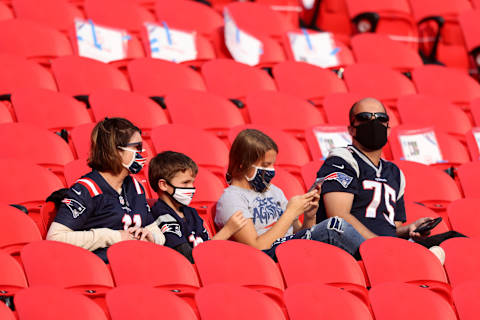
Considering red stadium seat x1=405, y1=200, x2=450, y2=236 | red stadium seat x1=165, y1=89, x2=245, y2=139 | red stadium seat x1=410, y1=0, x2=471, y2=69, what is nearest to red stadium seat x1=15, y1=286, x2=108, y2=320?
red stadium seat x1=405, y1=200, x2=450, y2=236

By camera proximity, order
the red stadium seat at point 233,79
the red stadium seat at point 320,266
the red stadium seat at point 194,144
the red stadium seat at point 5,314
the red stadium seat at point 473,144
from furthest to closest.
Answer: the red stadium seat at point 233,79, the red stadium seat at point 473,144, the red stadium seat at point 194,144, the red stadium seat at point 320,266, the red stadium seat at point 5,314

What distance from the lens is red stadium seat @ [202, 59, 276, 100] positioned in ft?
10.7

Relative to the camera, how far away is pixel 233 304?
1.67 m

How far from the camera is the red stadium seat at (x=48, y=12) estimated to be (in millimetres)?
3520

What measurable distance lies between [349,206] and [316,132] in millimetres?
719

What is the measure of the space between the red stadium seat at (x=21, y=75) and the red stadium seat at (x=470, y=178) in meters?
1.44

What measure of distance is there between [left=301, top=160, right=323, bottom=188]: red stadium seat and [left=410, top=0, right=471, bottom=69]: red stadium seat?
1.75 meters

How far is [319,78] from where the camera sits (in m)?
3.44

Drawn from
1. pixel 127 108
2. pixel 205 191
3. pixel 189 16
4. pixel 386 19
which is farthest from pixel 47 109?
pixel 386 19

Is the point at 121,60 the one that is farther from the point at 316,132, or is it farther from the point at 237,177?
the point at 237,177

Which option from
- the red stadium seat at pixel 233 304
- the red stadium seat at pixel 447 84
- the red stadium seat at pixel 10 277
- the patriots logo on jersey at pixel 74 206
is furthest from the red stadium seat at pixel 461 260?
the red stadium seat at pixel 447 84

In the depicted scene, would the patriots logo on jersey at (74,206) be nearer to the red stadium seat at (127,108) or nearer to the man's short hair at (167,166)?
the man's short hair at (167,166)

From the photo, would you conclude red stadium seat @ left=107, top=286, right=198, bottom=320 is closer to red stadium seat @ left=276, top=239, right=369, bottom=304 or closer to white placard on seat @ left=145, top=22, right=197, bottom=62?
red stadium seat @ left=276, top=239, right=369, bottom=304

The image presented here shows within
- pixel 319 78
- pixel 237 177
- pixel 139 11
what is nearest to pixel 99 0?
pixel 139 11
